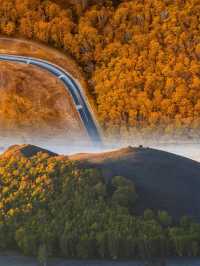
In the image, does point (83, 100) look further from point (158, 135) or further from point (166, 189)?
point (166, 189)

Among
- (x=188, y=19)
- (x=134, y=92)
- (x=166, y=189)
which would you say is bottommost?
(x=166, y=189)

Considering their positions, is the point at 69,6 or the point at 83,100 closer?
the point at 83,100

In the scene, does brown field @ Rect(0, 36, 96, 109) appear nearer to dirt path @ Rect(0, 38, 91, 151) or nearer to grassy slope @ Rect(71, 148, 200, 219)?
dirt path @ Rect(0, 38, 91, 151)

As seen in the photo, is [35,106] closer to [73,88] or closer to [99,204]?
[73,88]

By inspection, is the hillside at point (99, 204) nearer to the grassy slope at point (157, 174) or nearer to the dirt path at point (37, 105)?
the grassy slope at point (157, 174)

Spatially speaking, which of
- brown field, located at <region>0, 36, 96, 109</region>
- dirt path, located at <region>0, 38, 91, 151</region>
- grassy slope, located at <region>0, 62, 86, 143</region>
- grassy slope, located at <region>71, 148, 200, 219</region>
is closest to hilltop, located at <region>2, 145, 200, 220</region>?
grassy slope, located at <region>71, 148, 200, 219</region>

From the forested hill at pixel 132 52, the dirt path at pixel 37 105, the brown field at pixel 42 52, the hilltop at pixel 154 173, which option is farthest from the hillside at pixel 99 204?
the brown field at pixel 42 52

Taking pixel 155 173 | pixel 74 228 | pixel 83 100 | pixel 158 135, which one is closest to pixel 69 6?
pixel 83 100
